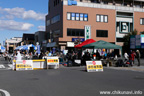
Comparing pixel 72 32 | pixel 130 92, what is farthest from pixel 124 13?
pixel 130 92

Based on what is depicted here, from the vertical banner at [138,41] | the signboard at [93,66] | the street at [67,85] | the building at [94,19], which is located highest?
the building at [94,19]

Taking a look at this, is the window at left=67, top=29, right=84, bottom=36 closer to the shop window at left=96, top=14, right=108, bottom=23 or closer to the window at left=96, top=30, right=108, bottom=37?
the window at left=96, top=30, right=108, bottom=37

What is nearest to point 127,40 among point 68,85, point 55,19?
point 55,19

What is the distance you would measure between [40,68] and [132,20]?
44.4 metres

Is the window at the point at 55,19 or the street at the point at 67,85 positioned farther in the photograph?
the window at the point at 55,19

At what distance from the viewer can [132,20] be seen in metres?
58.0

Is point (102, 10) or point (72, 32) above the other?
point (102, 10)

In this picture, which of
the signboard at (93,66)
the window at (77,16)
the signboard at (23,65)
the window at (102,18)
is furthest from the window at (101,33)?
the signboard at (93,66)

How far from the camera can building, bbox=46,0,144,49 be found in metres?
51.0

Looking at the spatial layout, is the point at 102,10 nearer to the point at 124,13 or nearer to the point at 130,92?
the point at 124,13

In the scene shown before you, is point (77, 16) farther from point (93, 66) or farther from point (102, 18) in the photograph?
point (93, 66)

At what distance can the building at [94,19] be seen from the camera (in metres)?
51.0

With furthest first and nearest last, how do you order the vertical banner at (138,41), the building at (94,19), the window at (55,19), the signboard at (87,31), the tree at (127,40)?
the tree at (127,40) < the window at (55,19) < the building at (94,19) < the signboard at (87,31) < the vertical banner at (138,41)

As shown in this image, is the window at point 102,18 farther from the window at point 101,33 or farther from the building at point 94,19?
the window at point 101,33
